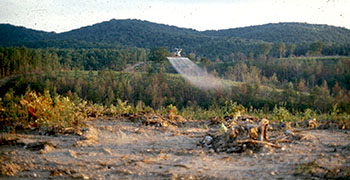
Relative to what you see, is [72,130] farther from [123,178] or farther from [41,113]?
[123,178]

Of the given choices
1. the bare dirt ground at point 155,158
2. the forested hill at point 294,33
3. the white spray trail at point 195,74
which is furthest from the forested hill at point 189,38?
the bare dirt ground at point 155,158

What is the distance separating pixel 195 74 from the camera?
6031cm

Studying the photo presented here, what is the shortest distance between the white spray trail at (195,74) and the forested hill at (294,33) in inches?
1331

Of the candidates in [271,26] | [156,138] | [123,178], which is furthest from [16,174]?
[271,26]

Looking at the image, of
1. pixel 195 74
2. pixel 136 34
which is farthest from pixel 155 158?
pixel 136 34

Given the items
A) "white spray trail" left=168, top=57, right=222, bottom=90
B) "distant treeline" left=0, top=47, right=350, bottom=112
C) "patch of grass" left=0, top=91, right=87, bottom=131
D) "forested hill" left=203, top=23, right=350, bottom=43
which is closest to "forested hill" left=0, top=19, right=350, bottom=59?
"forested hill" left=203, top=23, right=350, bottom=43

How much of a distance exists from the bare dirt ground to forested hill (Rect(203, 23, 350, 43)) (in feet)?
243

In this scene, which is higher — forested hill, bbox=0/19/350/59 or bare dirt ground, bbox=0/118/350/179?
forested hill, bbox=0/19/350/59

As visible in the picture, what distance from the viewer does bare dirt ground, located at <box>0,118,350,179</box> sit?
310 cm

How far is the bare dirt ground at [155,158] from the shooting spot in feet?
10.2

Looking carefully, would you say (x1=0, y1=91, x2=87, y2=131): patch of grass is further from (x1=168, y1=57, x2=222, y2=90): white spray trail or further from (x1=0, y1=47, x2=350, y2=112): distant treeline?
(x1=168, y1=57, x2=222, y2=90): white spray trail

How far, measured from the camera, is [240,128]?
4.25 metres

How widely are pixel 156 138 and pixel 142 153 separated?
87 centimetres

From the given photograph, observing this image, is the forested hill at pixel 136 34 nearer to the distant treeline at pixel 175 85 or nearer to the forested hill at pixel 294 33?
the forested hill at pixel 294 33
